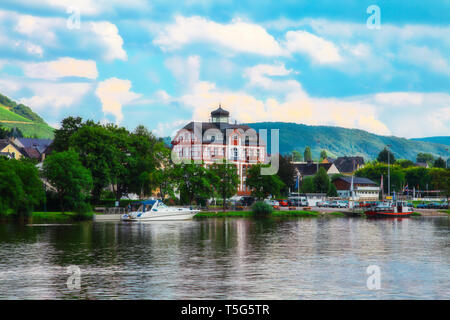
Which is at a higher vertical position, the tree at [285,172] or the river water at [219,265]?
the tree at [285,172]

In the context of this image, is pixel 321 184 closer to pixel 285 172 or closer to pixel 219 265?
pixel 285 172

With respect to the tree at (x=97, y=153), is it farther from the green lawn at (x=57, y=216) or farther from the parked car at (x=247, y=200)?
the parked car at (x=247, y=200)

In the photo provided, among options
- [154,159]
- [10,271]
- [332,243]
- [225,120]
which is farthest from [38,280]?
[225,120]

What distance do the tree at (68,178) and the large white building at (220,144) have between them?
178 ft

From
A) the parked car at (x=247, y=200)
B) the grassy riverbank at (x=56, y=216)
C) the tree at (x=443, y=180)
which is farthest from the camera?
the tree at (x=443, y=180)

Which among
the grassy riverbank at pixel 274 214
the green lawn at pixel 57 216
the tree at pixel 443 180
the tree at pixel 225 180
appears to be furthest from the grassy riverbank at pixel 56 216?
the tree at pixel 443 180

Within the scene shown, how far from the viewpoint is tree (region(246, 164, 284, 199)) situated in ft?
420

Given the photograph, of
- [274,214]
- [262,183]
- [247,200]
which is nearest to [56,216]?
[274,214]

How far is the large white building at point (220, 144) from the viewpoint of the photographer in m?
154

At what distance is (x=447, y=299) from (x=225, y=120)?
13736cm

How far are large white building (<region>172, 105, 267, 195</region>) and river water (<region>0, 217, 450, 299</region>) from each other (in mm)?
81960

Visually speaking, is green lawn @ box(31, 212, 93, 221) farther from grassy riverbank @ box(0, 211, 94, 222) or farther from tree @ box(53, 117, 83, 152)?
tree @ box(53, 117, 83, 152)

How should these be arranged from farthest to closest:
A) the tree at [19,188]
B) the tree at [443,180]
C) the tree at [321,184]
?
the tree at [321,184] < the tree at [443,180] < the tree at [19,188]
